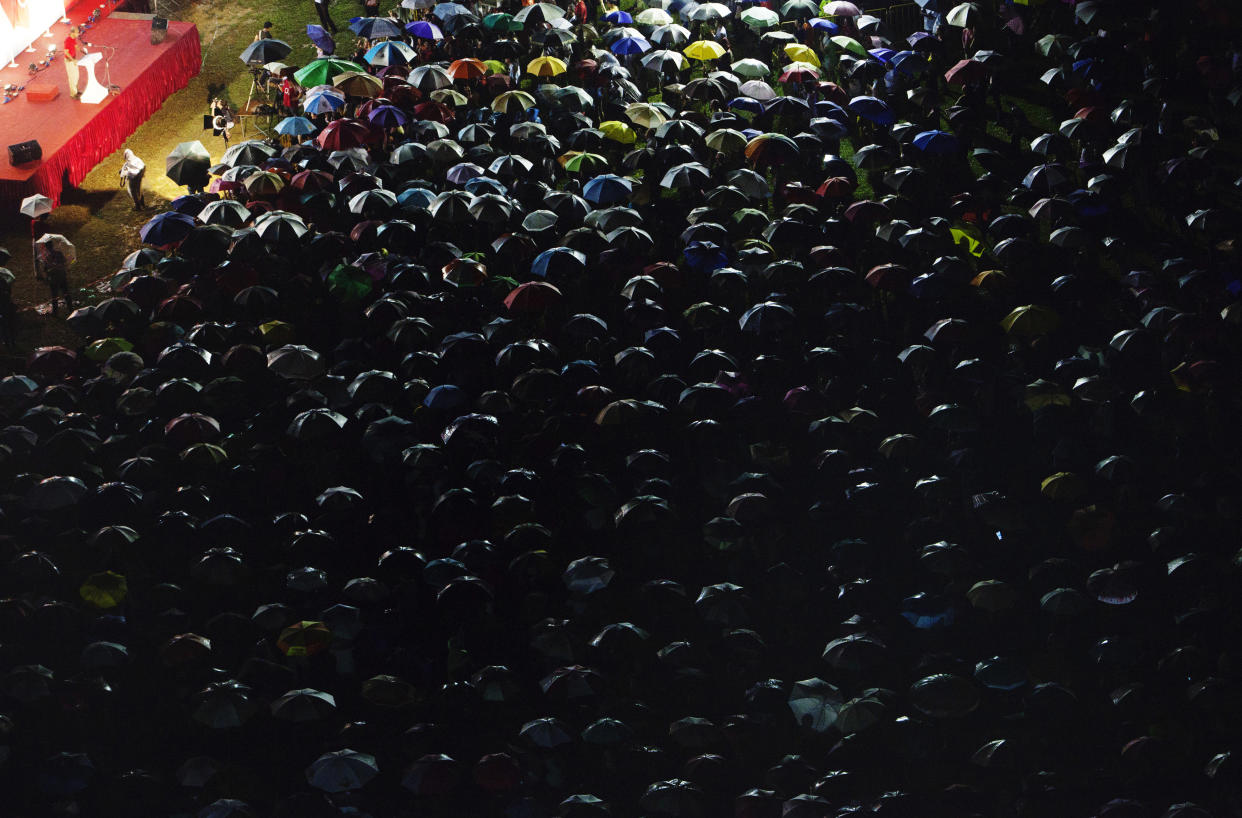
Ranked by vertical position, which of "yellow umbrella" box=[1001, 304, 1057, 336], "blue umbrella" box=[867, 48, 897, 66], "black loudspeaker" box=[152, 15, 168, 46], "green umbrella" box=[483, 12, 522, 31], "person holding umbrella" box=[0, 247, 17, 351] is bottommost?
"yellow umbrella" box=[1001, 304, 1057, 336]

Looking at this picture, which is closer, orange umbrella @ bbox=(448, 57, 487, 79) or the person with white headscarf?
the person with white headscarf

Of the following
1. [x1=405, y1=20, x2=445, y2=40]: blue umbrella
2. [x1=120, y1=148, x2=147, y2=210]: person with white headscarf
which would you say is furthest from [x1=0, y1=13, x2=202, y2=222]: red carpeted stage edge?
[x1=405, y1=20, x2=445, y2=40]: blue umbrella

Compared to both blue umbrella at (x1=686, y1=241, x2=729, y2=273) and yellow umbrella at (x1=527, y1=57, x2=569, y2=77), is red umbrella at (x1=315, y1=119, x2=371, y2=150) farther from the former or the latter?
blue umbrella at (x1=686, y1=241, x2=729, y2=273)

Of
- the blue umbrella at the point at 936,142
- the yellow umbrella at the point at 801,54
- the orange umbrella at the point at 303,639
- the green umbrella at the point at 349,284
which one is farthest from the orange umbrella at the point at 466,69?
the orange umbrella at the point at 303,639

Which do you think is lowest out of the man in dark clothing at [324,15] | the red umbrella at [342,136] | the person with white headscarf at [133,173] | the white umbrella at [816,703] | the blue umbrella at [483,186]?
the white umbrella at [816,703]

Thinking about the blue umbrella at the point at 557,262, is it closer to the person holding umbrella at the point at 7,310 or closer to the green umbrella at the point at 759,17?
the person holding umbrella at the point at 7,310

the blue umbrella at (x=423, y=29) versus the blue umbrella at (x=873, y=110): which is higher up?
the blue umbrella at (x=423, y=29)

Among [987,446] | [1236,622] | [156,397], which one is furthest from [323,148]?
[1236,622]

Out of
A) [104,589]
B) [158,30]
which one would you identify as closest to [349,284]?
[104,589]
